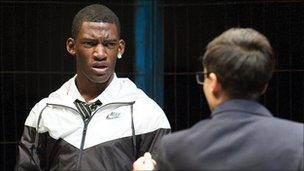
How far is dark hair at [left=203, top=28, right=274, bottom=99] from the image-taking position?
2.26m

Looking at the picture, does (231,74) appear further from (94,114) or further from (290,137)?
(94,114)

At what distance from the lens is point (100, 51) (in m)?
3.35

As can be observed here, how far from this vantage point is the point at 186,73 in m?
5.16

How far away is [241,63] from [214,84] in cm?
12

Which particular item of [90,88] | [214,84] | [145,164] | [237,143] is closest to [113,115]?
[90,88]

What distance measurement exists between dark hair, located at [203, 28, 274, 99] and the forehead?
1.15 m

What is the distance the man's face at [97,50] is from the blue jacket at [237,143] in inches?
44.7

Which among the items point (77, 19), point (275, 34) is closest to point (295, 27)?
point (275, 34)

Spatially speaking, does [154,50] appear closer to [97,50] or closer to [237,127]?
[97,50]

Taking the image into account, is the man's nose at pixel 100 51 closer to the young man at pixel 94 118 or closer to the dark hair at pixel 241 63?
the young man at pixel 94 118

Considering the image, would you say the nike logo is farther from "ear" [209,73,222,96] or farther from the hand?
"ear" [209,73,222,96]

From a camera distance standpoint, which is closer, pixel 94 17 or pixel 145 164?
pixel 145 164

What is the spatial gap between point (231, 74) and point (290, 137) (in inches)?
11.1

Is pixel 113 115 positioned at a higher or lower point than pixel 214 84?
lower
